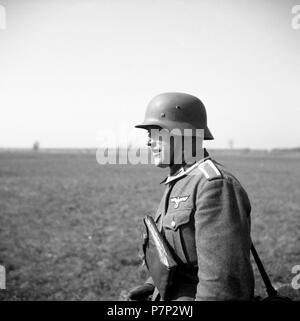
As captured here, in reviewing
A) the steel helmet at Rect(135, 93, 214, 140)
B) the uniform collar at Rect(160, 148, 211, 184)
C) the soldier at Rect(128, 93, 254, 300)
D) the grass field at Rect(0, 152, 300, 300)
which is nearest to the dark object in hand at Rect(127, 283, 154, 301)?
the soldier at Rect(128, 93, 254, 300)

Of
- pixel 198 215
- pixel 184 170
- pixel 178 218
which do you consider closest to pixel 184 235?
pixel 178 218

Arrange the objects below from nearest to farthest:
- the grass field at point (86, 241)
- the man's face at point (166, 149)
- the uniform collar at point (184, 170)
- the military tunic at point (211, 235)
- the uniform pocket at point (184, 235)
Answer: the military tunic at point (211, 235)
the uniform pocket at point (184, 235)
the uniform collar at point (184, 170)
the man's face at point (166, 149)
the grass field at point (86, 241)

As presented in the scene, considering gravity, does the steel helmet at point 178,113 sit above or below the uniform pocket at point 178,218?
above

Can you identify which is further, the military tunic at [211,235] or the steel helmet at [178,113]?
the steel helmet at [178,113]

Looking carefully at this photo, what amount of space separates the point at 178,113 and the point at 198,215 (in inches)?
40.7

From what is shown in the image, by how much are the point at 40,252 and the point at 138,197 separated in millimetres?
7831

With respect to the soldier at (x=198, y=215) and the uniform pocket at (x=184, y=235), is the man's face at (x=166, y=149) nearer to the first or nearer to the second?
the soldier at (x=198, y=215)

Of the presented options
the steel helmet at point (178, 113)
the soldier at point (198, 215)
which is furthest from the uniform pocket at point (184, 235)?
the steel helmet at point (178, 113)

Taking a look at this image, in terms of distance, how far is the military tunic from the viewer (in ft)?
5.87

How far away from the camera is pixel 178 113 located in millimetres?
2633

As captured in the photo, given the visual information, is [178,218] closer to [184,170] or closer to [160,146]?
[184,170]

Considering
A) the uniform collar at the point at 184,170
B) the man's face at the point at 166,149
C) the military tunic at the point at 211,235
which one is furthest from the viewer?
the man's face at the point at 166,149

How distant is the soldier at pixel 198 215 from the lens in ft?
5.90

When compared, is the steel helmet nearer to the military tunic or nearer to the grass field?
the military tunic
